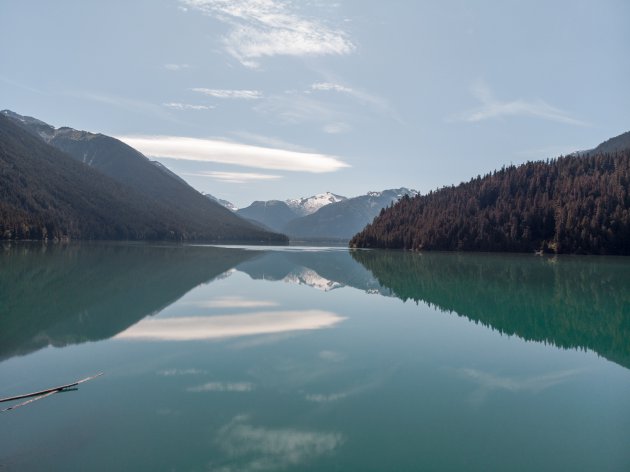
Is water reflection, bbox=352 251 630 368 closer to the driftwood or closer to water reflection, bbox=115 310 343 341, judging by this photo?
water reflection, bbox=115 310 343 341

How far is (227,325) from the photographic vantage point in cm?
3019

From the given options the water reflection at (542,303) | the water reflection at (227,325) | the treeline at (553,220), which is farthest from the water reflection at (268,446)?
the treeline at (553,220)

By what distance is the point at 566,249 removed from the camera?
15525cm

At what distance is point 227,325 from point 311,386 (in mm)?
13385

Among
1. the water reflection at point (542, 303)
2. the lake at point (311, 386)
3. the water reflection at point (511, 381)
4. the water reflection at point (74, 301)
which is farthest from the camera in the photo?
the water reflection at point (542, 303)

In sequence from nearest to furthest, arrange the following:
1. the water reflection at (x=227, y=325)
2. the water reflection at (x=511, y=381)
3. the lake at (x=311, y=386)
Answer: the lake at (x=311, y=386), the water reflection at (x=511, y=381), the water reflection at (x=227, y=325)

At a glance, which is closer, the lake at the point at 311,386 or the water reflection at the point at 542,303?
the lake at the point at 311,386

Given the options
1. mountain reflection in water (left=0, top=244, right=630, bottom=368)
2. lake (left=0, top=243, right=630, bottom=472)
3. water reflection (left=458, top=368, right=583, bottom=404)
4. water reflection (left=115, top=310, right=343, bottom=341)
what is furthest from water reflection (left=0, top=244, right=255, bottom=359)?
water reflection (left=458, top=368, right=583, bottom=404)

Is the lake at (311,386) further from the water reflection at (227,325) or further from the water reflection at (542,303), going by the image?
the water reflection at (542,303)

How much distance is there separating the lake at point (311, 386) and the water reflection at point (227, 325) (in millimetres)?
143

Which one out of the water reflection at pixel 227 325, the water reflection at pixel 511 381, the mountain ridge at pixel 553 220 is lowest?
the water reflection at pixel 511 381

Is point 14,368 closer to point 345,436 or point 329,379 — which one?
point 329,379

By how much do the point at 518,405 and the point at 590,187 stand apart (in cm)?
18413

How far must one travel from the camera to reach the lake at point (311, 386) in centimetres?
1238
